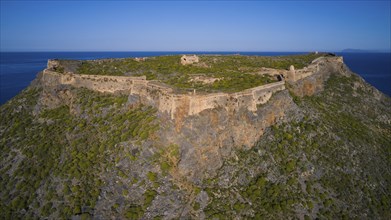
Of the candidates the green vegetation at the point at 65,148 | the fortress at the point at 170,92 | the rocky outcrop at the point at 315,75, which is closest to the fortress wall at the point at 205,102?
the fortress at the point at 170,92

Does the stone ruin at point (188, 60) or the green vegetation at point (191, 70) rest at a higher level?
the stone ruin at point (188, 60)

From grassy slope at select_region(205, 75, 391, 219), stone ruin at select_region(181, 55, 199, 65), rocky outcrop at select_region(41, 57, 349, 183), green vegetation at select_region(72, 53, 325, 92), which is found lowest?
grassy slope at select_region(205, 75, 391, 219)

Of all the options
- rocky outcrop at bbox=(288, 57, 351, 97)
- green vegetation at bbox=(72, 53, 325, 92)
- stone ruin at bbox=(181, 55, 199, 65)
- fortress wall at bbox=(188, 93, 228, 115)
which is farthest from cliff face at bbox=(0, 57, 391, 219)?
stone ruin at bbox=(181, 55, 199, 65)

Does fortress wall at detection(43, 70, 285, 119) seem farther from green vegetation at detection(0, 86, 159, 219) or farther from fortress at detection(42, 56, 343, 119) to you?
green vegetation at detection(0, 86, 159, 219)

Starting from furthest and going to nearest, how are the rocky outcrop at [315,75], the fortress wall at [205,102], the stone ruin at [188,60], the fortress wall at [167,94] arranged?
the stone ruin at [188,60]
the rocky outcrop at [315,75]
the fortress wall at [167,94]
the fortress wall at [205,102]

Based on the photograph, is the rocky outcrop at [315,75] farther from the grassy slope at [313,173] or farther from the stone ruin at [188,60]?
the stone ruin at [188,60]

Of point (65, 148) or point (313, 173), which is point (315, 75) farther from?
point (65, 148)

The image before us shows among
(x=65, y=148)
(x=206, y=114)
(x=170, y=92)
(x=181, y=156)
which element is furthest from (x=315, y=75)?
(x=65, y=148)
